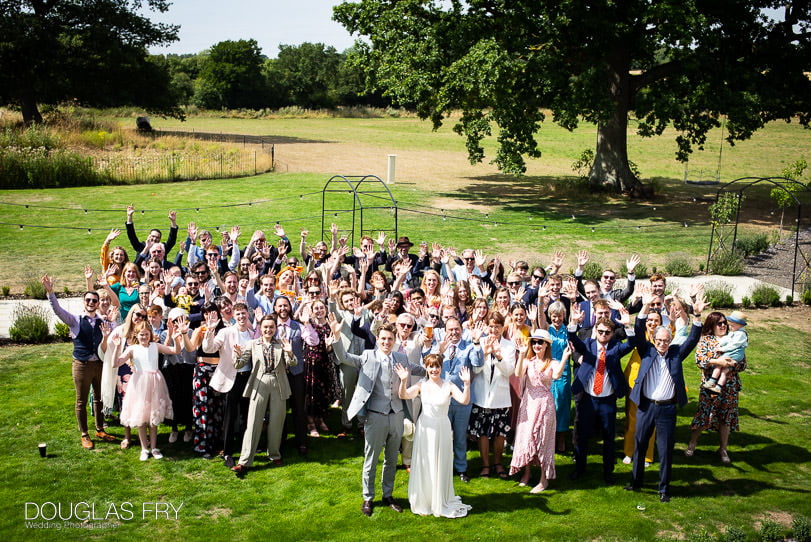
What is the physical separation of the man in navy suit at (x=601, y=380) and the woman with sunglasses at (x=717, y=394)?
4.10ft

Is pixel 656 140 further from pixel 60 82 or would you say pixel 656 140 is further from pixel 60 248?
pixel 60 248

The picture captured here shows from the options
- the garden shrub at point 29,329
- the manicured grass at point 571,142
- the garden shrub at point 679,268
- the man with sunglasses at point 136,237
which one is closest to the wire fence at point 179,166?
the manicured grass at point 571,142

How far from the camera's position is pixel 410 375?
23.4ft

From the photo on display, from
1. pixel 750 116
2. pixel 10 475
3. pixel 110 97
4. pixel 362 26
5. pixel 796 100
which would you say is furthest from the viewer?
pixel 110 97

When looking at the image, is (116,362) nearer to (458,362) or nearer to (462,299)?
(458,362)

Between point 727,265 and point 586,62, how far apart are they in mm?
11059

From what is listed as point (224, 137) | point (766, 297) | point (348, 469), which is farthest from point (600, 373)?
point (224, 137)

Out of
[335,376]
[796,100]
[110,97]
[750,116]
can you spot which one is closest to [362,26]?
[750,116]

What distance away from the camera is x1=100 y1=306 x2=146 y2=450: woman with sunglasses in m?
8.04

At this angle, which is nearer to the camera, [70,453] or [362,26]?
[70,453]

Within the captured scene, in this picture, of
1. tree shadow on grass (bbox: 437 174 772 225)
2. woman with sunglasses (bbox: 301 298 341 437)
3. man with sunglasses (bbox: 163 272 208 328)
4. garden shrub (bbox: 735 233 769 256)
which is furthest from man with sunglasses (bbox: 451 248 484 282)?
tree shadow on grass (bbox: 437 174 772 225)

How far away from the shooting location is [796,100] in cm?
2617

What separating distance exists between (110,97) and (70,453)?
36.2 m

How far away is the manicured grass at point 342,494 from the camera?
22.5 feet
